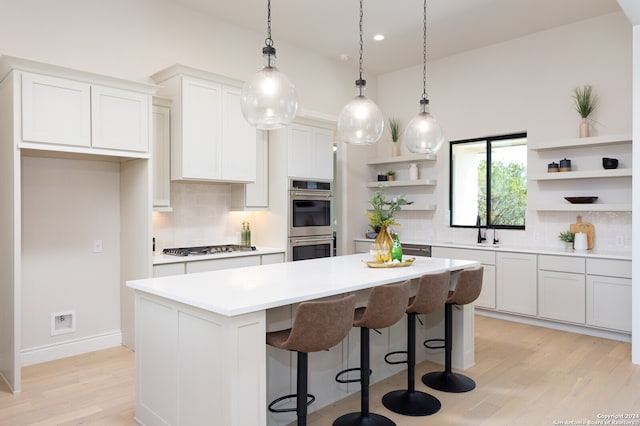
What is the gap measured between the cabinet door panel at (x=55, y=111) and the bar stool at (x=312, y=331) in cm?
242

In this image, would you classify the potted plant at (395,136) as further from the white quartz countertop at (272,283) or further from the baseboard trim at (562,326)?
the white quartz countertop at (272,283)

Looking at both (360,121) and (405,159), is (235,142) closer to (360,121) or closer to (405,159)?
(360,121)

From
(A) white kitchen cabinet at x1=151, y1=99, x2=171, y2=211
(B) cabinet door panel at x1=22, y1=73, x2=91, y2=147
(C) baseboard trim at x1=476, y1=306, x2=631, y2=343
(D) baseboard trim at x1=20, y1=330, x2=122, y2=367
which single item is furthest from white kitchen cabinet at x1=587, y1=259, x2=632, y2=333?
(B) cabinet door panel at x1=22, y1=73, x2=91, y2=147

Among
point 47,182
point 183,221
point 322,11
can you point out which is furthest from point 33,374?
point 322,11

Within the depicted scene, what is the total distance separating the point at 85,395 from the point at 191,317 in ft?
5.14

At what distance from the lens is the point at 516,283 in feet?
16.9

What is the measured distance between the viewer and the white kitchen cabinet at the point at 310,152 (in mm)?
5324

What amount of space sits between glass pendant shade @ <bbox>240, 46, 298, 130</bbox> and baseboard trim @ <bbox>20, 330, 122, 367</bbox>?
286 cm

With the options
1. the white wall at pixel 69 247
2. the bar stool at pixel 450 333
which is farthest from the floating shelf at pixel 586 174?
the white wall at pixel 69 247

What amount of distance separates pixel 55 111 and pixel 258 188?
7.45 feet

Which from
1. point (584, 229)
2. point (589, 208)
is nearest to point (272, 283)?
point (589, 208)

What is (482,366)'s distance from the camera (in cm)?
383

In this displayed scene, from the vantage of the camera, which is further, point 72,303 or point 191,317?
point 72,303

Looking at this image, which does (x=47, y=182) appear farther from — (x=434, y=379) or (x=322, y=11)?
(x=434, y=379)
